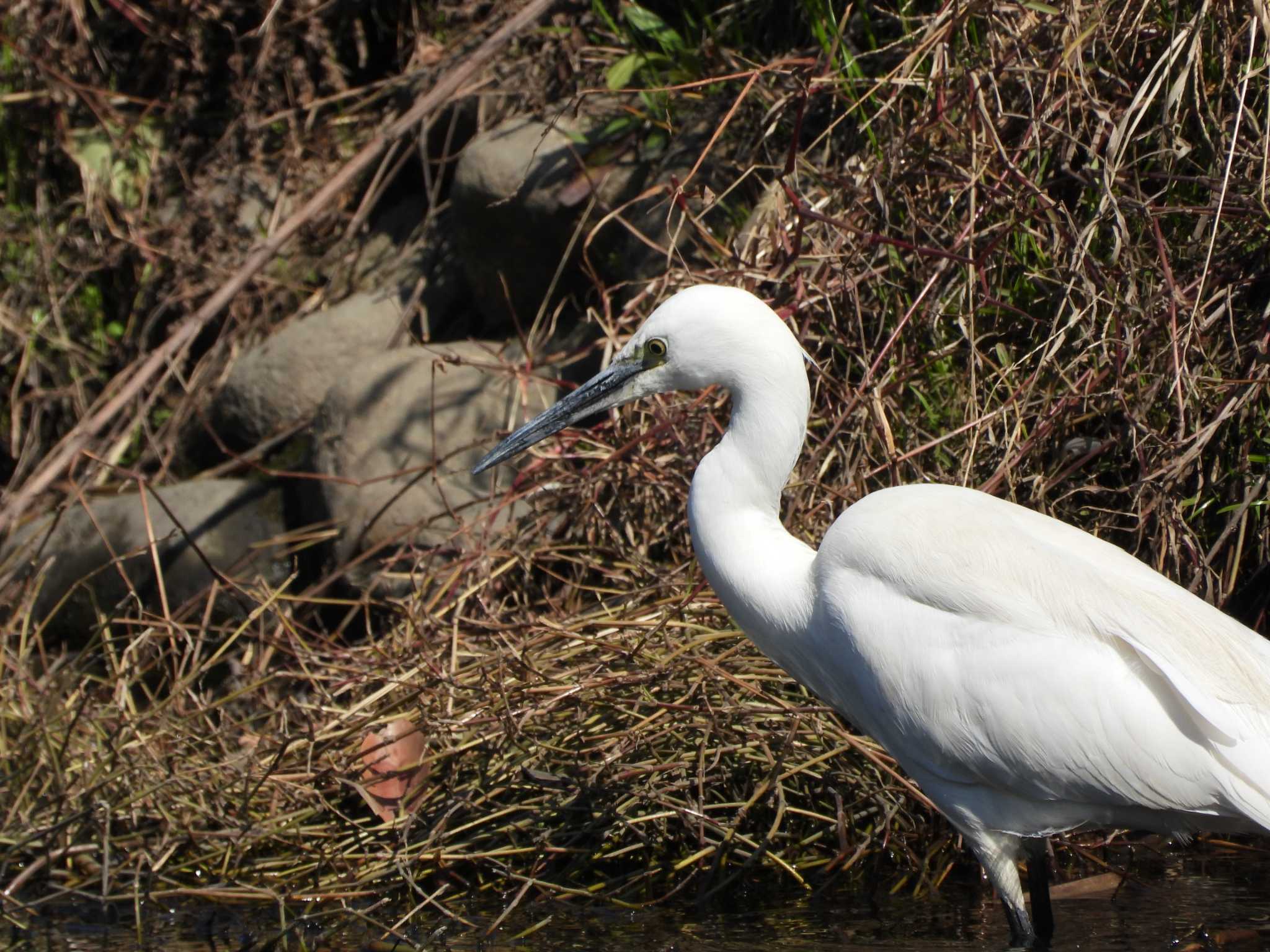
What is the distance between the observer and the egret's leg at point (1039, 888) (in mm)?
2938

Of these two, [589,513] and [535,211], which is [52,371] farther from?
[589,513]

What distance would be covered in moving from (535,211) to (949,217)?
176cm

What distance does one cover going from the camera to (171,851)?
11.7 feet

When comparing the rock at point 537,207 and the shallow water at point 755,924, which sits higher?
the rock at point 537,207

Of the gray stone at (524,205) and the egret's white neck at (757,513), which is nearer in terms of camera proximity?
the egret's white neck at (757,513)

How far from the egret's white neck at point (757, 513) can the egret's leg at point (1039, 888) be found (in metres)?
0.67

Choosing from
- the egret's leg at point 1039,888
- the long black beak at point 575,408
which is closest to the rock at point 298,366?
the long black beak at point 575,408

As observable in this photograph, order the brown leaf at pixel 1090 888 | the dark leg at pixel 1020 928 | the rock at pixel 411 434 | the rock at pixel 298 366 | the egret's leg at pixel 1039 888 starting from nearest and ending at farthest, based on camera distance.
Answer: the dark leg at pixel 1020 928 < the egret's leg at pixel 1039 888 < the brown leaf at pixel 1090 888 < the rock at pixel 411 434 < the rock at pixel 298 366

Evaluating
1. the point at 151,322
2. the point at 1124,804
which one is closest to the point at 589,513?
the point at 1124,804

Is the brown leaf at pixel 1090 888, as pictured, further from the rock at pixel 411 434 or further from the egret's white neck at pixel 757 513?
the rock at pixel 411 434

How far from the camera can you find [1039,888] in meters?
2.95

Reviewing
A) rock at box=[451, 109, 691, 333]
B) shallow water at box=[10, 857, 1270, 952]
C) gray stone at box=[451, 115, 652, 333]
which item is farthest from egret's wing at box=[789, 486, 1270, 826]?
gray stone at box=[451, 115, 652, 333]

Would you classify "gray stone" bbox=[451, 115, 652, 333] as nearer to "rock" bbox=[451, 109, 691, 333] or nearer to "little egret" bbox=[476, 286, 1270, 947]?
"rock" bbox=[451, 109, 691, 333]

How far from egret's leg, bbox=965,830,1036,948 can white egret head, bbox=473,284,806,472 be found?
92 cm
